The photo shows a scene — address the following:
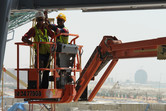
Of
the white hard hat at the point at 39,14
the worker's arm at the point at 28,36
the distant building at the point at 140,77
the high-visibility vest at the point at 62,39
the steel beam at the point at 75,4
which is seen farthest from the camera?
the distant building at the point at 140,77

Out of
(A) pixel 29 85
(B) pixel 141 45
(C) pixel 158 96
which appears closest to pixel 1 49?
(A) pixel 29 85

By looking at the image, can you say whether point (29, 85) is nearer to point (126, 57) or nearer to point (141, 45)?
point (126, 57)

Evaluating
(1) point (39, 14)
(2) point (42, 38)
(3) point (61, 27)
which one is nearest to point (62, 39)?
(3) point (61, 27)

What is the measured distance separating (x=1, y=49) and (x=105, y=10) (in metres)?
2.79

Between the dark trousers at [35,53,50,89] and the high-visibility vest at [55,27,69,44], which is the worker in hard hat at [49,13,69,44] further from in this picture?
the dark trousers at [35,53,50,89]

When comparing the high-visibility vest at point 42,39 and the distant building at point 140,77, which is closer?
the high-visibility vest at point 42,39

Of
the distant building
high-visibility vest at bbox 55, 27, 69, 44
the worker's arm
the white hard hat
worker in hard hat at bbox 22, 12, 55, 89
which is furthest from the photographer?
the distant building

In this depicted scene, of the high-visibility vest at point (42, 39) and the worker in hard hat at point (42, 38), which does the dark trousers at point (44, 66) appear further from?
the high-visibility vest at point (42, 39)

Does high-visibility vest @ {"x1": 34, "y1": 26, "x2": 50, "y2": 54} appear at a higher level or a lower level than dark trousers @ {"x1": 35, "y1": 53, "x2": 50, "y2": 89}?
higher

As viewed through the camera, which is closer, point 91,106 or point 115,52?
point 115,52

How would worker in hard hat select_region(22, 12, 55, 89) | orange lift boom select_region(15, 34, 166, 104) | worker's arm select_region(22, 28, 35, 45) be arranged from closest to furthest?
orange lift boom select_region(15, 34, 166, 104), worker's arm select_region(22, 28, 35, 45), worker in hard hat select_region(22, 12, 55, 89)

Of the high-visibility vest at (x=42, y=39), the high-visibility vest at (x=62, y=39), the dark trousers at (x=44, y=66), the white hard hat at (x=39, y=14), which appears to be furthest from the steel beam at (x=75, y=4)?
the dark trousers at (x=44, y=66)

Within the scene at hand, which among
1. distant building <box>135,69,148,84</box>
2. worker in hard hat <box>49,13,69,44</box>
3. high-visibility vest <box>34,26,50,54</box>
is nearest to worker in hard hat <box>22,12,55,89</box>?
high-visibility vest <box>34,26,50,54</box>

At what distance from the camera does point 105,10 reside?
9531mm
